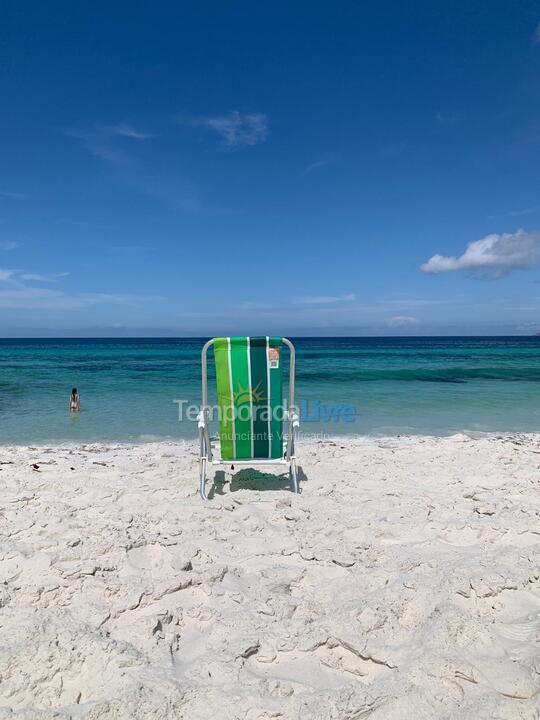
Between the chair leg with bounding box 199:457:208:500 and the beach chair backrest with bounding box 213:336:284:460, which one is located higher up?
the beach chair backrest with bounding box 213:336:284:460

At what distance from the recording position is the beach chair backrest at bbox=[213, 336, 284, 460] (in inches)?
150

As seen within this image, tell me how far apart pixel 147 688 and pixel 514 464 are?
14.2ft

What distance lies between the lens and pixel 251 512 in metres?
3.29

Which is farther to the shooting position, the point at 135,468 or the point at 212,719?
the point at 135,468

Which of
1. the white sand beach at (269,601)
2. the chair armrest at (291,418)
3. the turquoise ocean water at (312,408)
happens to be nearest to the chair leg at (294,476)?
the white sand beach at (269,601)

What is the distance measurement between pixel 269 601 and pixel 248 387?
6.34ft

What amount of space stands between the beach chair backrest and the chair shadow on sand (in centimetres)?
54

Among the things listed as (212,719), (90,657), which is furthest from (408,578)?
(90,657)

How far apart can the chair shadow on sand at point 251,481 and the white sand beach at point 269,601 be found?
0.12 metres

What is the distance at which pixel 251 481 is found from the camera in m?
4.27

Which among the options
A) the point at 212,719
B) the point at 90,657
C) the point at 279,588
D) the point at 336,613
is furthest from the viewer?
the point at 279,588

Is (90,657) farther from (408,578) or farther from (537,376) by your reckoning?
(537,376)

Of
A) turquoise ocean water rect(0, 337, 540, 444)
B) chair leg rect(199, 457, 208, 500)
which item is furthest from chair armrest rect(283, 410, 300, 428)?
turquoise ocean water rect(0, 337, 540, 444)

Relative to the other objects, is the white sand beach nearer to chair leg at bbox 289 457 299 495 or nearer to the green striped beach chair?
chair leg at bbox 289 457 299 495
